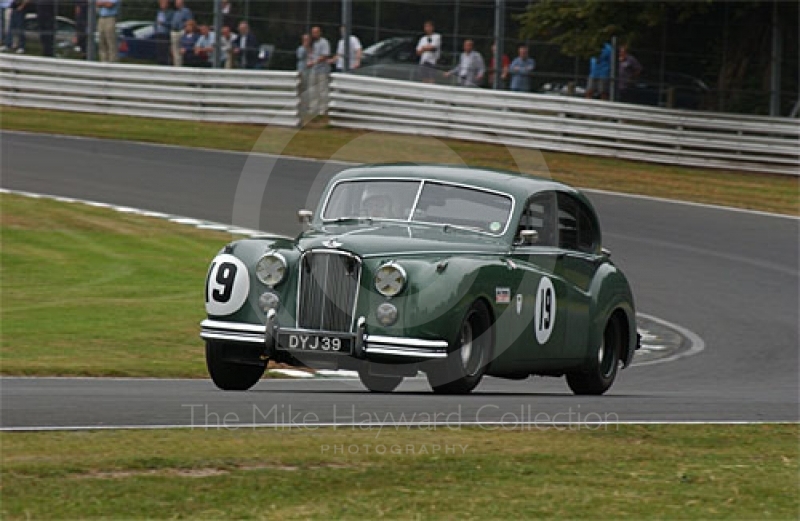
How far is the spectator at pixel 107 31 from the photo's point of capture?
30562mm

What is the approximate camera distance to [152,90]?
30156 mm

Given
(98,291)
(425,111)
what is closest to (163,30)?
(425,111)

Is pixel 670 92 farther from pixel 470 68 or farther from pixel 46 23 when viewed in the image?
pixel 46 23

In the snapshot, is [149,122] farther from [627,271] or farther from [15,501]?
[15,501]

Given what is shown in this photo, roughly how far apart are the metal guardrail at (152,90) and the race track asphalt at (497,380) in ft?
8.61

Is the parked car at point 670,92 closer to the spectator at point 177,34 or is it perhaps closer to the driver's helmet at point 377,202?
the spectator at point 177,34

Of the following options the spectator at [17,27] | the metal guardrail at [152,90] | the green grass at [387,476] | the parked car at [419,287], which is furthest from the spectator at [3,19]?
the green grass at [387,476]

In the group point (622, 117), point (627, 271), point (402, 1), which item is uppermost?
point (402, 1)

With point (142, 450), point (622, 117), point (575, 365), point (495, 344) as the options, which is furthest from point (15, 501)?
point (622, 117)

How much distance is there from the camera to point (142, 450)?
7090 mm

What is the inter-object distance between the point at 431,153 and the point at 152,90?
660 centimetres

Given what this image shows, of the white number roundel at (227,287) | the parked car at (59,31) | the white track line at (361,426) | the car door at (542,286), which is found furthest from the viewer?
the parked car at (59,31)

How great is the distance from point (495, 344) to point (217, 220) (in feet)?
38.2

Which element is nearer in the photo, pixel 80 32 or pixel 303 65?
pixel 303 65
